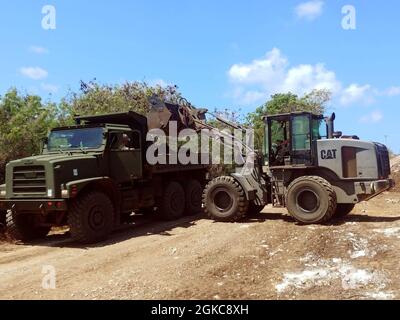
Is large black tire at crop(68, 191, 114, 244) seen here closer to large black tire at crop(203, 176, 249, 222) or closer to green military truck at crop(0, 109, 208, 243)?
green military truck at crop(0, 109, 208, 243)

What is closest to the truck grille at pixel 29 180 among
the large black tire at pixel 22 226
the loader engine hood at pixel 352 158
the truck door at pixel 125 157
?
the large black tire at pixel 22 226

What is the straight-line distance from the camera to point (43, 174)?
29.9 ft

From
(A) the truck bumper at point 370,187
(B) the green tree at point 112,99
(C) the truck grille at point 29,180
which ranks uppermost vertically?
(B) the green tree at point 112,99

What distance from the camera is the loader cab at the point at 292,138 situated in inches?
419

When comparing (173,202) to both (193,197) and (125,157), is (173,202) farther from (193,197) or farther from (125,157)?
(125,157)

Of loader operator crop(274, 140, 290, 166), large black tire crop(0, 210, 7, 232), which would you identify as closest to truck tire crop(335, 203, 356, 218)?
loader operator crop(274, 140, 290, 166)

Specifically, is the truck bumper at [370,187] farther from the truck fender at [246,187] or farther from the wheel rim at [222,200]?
the wheel rim at [222,200]

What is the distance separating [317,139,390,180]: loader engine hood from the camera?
397 inches

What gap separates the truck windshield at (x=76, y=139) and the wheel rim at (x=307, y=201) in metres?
4.65

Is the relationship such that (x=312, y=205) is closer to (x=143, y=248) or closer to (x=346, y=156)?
(x=346, y=156)

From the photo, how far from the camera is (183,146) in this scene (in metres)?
13.4

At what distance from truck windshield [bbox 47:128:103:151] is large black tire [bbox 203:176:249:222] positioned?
9.98ft
